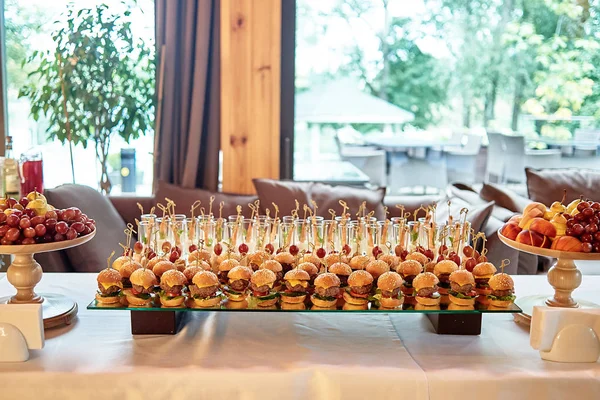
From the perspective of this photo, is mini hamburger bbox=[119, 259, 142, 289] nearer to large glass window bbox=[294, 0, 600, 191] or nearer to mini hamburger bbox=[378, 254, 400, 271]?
mini hamburger bbox=[378, 254, 400, 271]

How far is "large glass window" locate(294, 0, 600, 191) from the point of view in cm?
394

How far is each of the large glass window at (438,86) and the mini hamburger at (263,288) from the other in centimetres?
238

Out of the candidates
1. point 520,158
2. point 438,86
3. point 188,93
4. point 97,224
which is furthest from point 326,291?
point 520,158

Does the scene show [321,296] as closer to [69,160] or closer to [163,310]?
[163,310]

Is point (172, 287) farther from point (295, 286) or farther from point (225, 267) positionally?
point (295, 286)

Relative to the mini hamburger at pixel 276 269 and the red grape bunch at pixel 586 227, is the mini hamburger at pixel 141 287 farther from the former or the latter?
the red grape bunch at pixel 586 227

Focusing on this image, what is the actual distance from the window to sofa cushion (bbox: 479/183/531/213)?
71.2 inches

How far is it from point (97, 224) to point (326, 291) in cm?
158

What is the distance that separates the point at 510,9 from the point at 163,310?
310cm

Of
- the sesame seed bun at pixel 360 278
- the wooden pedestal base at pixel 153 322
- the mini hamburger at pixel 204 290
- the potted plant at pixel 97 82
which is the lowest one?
Result: the wooden pedestal base at pixel 153 322

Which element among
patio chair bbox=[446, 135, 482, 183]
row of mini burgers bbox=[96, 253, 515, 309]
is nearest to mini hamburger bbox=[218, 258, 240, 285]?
row of mini burgers bbox=[96, 253, 515, 309]

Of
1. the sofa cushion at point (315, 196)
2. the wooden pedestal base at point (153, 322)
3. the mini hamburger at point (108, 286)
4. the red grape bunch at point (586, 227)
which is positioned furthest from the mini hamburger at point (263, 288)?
the sofa cushion at point (315, 196)

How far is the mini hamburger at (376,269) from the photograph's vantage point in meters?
1.71

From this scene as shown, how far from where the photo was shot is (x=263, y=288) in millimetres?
1634
